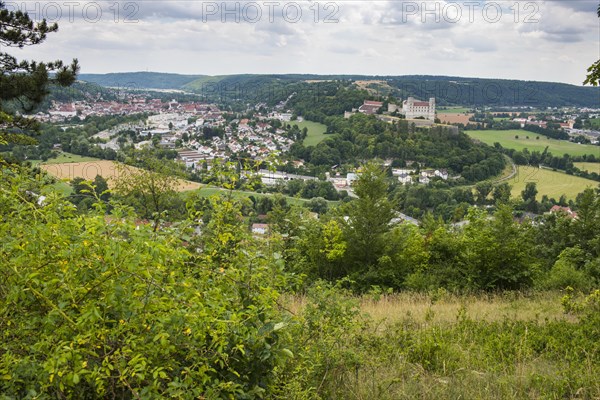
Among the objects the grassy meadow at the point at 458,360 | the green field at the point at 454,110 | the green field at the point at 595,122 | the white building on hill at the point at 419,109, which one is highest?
the green field at the point at 454,110

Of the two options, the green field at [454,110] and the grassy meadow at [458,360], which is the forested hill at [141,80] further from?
the grassy meadow at [458,360]

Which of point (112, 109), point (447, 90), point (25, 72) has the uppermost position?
point (447, 90)

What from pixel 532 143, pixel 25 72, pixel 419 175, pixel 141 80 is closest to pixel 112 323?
pixel 25 72

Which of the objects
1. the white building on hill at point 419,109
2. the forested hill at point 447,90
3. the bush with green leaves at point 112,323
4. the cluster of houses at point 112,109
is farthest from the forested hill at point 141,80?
the bush with green leaves at point 112,323

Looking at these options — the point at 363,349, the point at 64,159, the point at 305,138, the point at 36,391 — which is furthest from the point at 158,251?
the point at 305,138

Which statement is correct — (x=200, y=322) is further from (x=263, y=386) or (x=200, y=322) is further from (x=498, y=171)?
(x=498, y=171)

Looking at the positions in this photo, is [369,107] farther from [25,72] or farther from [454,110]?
[25,72]
